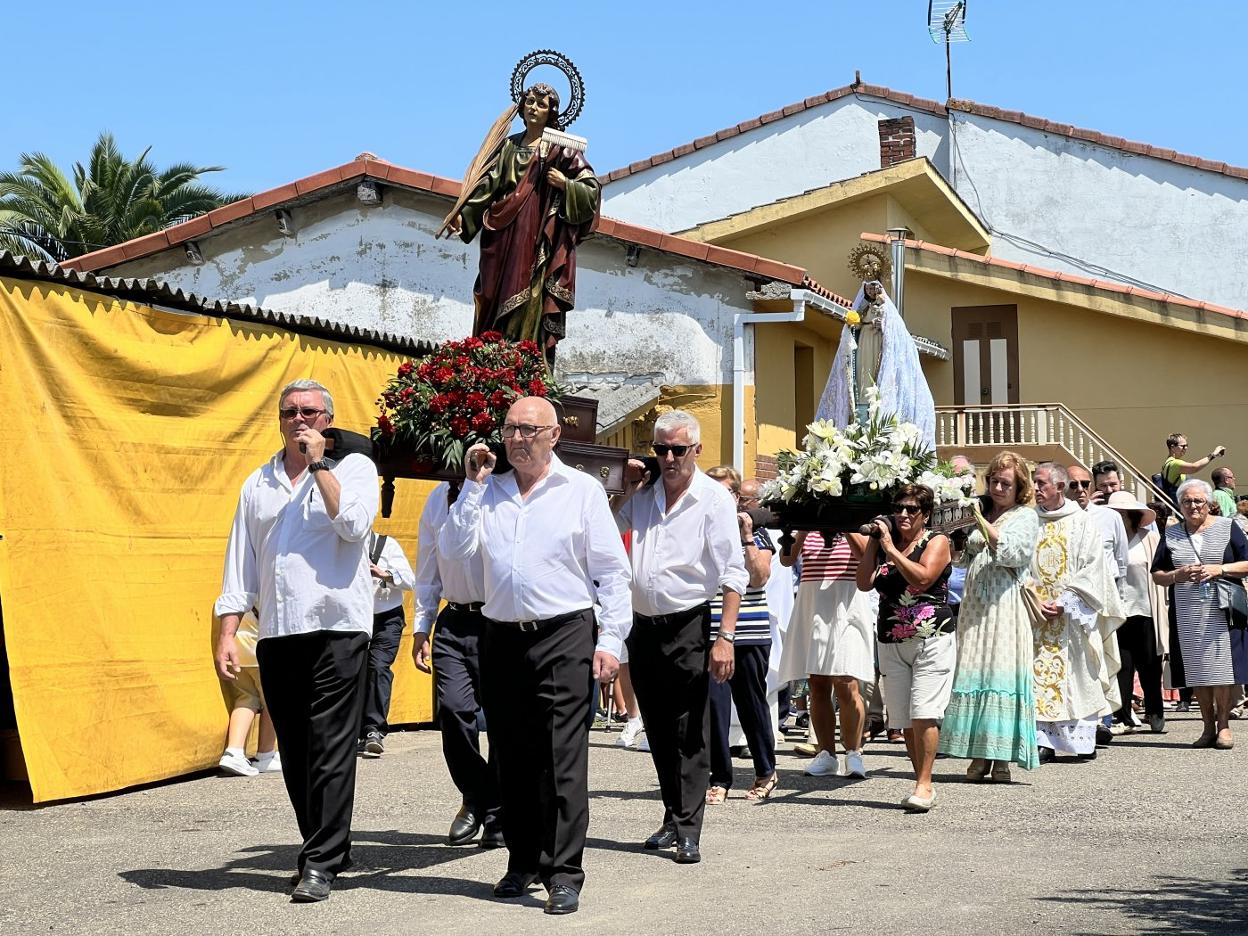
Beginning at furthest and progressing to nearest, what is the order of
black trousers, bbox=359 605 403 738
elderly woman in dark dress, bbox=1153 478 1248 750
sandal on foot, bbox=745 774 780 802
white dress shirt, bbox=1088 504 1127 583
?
white dress shirt, bbox=1088 504 1127 583
elderly woman in dark dress, bbox=1153 478 1248 750
black trousers, bbox=359 605 403 738
sandal on foot, bbox=745 774 780 802

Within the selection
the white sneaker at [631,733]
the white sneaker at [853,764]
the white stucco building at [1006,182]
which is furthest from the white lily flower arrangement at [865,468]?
the white stucco building at [1006,182]

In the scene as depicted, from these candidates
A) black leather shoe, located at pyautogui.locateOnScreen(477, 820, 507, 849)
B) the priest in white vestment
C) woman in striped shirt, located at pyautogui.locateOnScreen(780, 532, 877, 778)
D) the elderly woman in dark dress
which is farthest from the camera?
the elderly woman in dark dress

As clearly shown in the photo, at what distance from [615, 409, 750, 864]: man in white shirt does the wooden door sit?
2176 centimetres

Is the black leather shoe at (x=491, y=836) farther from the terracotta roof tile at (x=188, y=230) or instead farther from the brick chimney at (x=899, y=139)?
the brick chimney at (x=899, y=139)

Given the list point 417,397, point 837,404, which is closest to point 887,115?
point 837,404

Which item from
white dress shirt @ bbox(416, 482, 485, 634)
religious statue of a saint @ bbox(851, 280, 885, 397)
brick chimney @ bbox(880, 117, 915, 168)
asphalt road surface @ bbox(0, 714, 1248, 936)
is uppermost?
brick chimney @ bbox(880, 117, 915, 168)

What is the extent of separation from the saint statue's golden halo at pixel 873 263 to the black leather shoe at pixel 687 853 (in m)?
21.5

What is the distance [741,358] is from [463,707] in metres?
11.6

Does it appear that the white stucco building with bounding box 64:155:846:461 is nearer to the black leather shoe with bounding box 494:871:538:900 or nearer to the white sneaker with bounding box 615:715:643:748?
the white sneaker with bounding box 615:715:643:748

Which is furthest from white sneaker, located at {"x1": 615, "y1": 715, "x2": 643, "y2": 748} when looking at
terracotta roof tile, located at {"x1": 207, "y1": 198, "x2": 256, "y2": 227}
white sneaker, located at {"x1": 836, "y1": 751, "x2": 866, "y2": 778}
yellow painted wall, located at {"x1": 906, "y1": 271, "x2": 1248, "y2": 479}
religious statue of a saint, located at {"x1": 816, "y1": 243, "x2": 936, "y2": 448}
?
yellow painted wall, located at {"x1": 906, "y1": 271, "x2": 1248, "y2": 479}

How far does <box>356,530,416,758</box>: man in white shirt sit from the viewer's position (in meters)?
11.9

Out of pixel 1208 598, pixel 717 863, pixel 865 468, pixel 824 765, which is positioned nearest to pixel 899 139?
pixel 1208 598

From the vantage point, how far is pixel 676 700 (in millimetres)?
7695

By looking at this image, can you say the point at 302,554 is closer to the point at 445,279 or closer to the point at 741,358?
the point at 741,358
